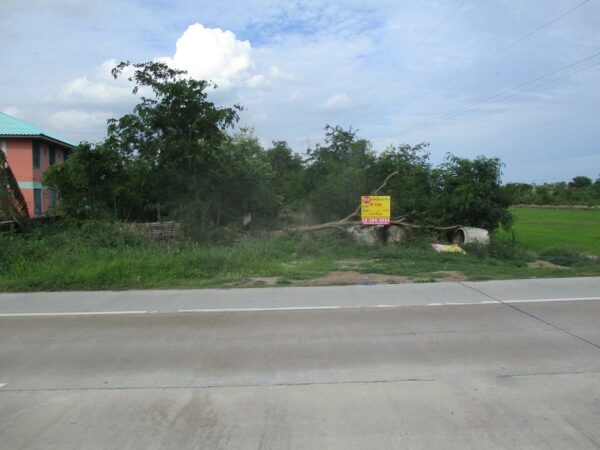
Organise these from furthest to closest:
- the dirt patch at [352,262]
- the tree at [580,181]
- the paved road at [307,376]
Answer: the tree at [580,181]
the dirt patch at [352,262]
the paved road at [307,376]

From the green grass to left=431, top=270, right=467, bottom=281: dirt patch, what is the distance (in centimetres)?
13

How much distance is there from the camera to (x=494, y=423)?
4379mm

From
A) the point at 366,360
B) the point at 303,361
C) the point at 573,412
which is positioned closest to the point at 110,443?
the point at 303,361

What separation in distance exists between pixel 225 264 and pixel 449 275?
5.97m

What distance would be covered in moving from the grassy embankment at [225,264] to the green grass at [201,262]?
0.08 feet

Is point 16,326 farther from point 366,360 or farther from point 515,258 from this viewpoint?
point 515,258

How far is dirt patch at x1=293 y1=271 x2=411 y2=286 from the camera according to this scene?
12086 mm

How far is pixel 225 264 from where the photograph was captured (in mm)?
14016

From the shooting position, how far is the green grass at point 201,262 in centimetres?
1242

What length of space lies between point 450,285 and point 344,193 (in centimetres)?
1031

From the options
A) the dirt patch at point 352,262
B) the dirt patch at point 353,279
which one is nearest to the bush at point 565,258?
the dirt patch at point 352,262

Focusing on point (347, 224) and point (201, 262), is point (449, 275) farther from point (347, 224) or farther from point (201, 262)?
point (347, 224)

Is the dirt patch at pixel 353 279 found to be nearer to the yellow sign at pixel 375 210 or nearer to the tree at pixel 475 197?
the yellow sign at pixel 375 210

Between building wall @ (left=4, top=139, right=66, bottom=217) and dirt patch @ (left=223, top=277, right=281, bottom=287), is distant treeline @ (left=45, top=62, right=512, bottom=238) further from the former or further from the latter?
building wall @ (left=4, top=139, right=66, bottom=217)
